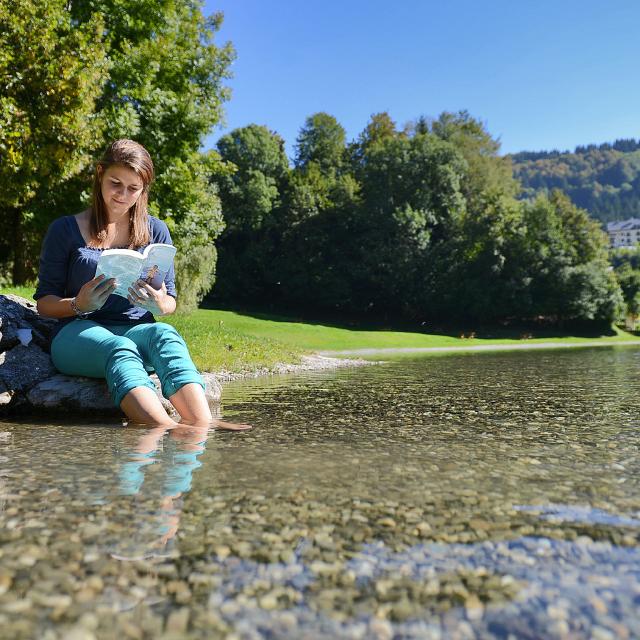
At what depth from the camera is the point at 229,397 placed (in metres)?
8.48

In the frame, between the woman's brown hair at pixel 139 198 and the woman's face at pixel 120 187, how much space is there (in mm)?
44

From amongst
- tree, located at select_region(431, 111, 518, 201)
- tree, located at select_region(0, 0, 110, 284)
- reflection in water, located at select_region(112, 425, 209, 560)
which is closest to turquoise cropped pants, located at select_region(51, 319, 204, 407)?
reflection in water, located at select_region(112, 425, 209, 560)

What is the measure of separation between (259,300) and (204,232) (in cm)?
4057

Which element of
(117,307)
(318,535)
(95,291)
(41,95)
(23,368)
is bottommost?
(318,535)

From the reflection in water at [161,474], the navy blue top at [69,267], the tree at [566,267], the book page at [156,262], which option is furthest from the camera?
the tree at [566,267]

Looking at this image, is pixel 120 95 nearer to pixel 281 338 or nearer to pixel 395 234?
pixel 281 338

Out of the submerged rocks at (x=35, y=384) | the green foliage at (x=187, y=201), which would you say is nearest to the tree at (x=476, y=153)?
the green foliage at (x=187, y=201)

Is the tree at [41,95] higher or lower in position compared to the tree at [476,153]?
lower

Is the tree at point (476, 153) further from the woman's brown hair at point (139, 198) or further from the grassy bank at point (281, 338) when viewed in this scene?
the woman's brown hair at point (139, 198)

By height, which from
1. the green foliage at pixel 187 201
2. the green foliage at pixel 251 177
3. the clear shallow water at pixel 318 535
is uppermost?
the green foliage at pixel 251 177

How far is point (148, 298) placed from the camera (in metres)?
5.36

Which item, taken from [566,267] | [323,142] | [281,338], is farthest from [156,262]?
[323,142]

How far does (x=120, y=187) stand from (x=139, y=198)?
0.24m

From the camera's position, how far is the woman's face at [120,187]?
5340 mm
